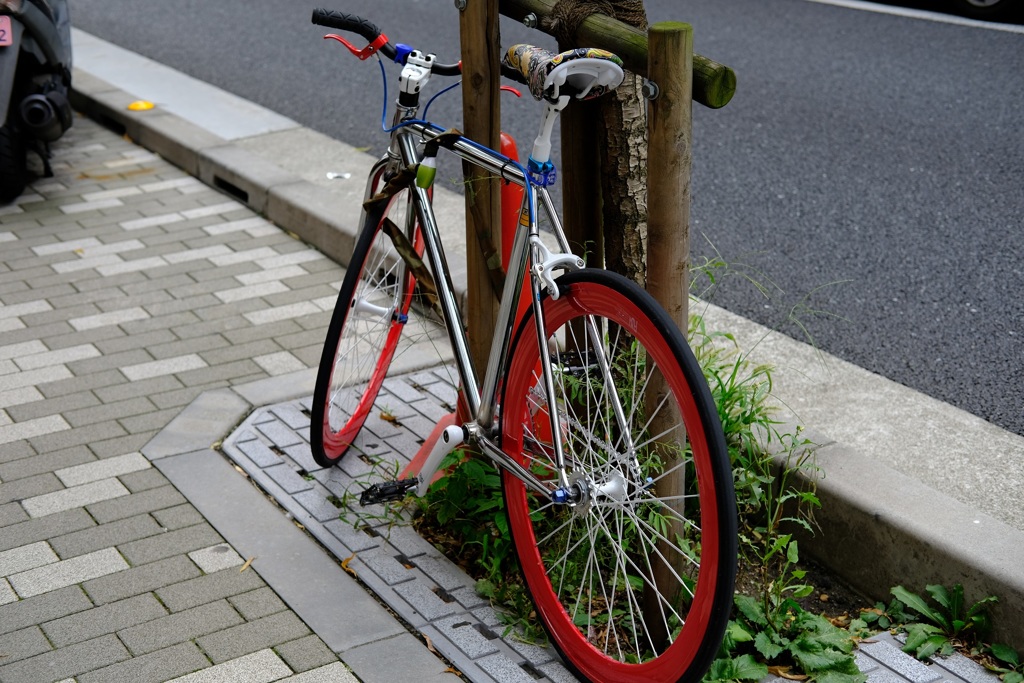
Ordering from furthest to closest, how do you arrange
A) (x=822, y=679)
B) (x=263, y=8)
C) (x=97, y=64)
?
(x=263, y=8) < (x=97, y=64) < (x=822, y=679)

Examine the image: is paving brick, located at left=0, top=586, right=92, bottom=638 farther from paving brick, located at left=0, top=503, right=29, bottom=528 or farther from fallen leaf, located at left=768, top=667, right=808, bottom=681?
fallen leaf, located at left=768, top=667, right=808, bottom=681

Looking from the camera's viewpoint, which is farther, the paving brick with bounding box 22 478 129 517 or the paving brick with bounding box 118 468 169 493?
the paving brick with bounding box 118 468 169 493

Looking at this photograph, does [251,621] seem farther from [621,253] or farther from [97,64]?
[97,64]

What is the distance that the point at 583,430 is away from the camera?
2.71m

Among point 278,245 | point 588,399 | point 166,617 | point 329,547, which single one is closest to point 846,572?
point 588,399

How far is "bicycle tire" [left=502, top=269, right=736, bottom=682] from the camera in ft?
7.86

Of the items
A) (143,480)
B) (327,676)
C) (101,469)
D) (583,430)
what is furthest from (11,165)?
(583,430)

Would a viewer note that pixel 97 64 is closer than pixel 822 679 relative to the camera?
No

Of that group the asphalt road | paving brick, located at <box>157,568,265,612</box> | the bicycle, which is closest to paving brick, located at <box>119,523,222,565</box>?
paving brick, located at <box>157,568,265,612</box>

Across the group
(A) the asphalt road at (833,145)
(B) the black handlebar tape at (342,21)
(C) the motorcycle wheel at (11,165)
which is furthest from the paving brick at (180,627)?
(C) the motorcycle wheel at (11,165)

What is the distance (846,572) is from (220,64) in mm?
7515

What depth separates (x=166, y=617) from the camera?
10.1 feet

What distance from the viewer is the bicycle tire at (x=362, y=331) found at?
140 inches

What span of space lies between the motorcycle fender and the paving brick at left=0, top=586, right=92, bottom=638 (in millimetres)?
3372
